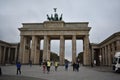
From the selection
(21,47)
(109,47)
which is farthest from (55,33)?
(109,47)

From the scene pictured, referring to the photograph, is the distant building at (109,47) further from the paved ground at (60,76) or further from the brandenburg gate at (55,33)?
the paved ground at (60,76)

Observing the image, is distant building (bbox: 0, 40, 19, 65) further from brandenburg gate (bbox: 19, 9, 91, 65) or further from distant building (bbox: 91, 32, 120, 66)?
distant building (bbox: 91, 32, 120, 66)

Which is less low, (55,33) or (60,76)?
(55,33)

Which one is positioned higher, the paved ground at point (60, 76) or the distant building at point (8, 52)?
the distant building at point (8, 52)

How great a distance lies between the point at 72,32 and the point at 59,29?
190 inches

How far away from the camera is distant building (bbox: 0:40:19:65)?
230ft

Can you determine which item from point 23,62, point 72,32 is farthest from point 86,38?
point 23,62

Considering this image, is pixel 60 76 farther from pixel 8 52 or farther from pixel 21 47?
pixel 8 52

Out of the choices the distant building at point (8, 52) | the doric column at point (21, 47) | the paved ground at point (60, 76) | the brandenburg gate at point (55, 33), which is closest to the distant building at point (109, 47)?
the brandenburg gate at point (55, 33)

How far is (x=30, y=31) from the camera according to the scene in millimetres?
60750

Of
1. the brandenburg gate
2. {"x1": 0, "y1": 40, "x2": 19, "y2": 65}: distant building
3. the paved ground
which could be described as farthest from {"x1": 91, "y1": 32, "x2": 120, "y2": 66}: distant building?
{"x1": 0, "y1": 40, "x2": 19, "y2": 65}: distant building

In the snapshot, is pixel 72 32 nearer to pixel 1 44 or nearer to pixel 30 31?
pixel 30 31

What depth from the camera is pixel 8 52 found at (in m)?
76.6

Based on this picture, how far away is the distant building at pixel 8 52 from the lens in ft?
230
